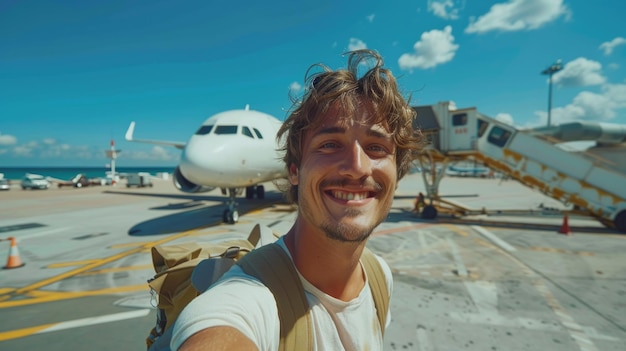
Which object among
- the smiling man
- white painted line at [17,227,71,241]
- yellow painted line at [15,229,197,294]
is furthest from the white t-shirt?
white painted line at [17,227,71,241]

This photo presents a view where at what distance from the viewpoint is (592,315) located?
13.4 ft

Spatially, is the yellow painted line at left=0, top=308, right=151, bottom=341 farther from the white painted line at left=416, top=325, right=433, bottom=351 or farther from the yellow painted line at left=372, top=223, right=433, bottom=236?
the yellow painted line at left=372, top=223, right=433, bottom=236

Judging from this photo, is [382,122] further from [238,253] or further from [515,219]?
[515,219]

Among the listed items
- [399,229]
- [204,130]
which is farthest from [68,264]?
[399,229]

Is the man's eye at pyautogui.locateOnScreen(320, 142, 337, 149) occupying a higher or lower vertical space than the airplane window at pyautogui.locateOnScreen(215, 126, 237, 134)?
lower

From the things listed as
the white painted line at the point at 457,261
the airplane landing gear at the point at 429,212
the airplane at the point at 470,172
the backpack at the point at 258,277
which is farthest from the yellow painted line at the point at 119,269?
the airplane at the point at 470,172

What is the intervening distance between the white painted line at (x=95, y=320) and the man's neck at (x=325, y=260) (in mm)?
3845

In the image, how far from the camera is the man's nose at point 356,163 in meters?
1.56

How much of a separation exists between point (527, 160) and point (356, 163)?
12.4 m

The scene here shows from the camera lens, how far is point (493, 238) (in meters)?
8.80

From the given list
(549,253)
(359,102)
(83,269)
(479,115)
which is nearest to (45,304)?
(83,269)

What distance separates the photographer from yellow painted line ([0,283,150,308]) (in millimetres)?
4453

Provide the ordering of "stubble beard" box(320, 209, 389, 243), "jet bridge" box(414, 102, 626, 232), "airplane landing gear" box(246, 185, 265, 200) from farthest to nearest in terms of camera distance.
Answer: "airplane landing gear" box(246, 185, 265, 200) → "jet bridge" box(414, 102, 626, 232) → "stubble beard" box(320, 209, 389, 243)

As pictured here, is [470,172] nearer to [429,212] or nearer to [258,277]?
[429,212]
